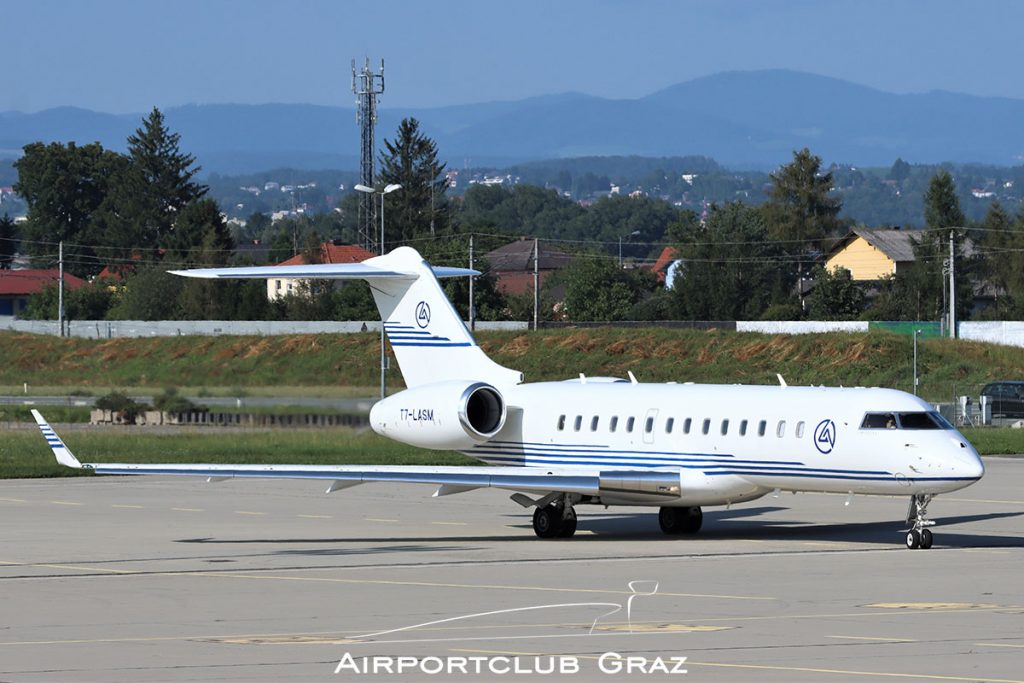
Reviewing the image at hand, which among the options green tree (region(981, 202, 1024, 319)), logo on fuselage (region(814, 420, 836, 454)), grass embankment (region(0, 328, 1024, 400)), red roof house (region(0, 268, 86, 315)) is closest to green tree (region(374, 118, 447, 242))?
red roof house (region(0, 268, 86, 315))

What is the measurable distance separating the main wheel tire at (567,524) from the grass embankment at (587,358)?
20.7m

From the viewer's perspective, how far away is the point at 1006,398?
64.0 metres

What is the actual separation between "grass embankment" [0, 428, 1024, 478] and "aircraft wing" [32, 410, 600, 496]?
596 inches

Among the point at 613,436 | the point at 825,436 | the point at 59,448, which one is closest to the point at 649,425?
the point at 613,436

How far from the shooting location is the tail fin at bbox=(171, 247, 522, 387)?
3225cm

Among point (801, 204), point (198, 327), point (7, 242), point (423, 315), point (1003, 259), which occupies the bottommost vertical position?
point (198, 327)

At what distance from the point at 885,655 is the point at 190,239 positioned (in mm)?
129955

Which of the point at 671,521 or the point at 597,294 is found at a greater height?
the point at 597,294

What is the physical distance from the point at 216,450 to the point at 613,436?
2114cm

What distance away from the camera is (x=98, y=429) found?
57.4 m

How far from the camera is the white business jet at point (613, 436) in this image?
87.0 feet

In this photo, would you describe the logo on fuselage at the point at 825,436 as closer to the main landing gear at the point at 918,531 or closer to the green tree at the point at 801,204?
the main landing gear at the point at 918,531

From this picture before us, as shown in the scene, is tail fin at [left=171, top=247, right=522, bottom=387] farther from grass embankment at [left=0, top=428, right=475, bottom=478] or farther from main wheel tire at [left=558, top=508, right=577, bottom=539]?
grass embankment at [left=0, top=428, right=475, bottom=478]

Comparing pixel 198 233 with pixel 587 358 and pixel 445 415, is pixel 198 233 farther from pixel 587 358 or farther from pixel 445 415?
pixel 445 415
